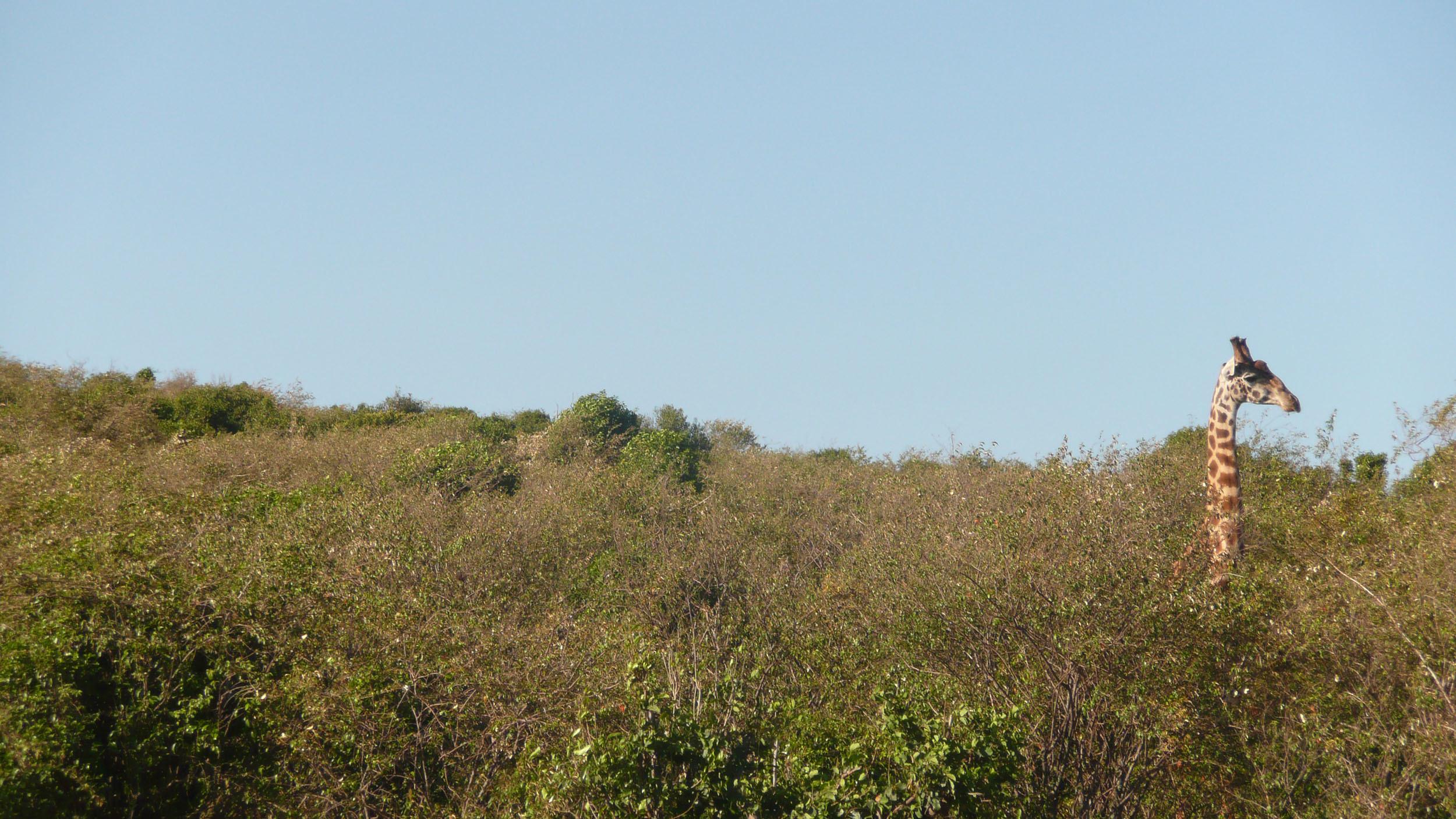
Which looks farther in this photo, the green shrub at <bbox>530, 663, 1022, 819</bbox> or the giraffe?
the giraffe

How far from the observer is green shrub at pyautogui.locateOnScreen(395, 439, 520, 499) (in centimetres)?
2809

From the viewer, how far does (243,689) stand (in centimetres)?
1203

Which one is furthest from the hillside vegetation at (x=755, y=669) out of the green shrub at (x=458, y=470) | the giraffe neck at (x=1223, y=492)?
the green shrub at (x=458, y=470)

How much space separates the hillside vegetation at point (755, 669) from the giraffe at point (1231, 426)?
1.77 feet

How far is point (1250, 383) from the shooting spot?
54.6ft

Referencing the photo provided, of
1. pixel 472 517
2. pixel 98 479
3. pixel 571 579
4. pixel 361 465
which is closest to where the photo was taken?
pixel 98 479

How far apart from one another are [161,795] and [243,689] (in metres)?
1.45

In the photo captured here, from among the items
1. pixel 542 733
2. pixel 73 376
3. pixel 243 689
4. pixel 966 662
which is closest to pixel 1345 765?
pixel 966 662

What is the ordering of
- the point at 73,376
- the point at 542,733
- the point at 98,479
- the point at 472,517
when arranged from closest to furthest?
1. the point at 542,733
2. the point at 98,479
3. the point at 472,517
4. the point at 73,376

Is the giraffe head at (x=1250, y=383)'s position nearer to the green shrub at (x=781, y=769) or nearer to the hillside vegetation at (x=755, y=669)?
the hillside vegetation at (x=755, y=669)

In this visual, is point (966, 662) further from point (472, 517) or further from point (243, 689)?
point (472, 517)

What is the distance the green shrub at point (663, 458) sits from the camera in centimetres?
3475

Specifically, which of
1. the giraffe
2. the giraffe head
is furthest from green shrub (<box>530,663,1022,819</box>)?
the giraffe head

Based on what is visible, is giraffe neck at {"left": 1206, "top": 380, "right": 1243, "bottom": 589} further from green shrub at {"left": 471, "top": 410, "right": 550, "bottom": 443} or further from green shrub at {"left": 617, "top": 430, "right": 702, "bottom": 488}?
green shrub at {"left": 471, "top": 410, "right": 550, "bottom": 443}
